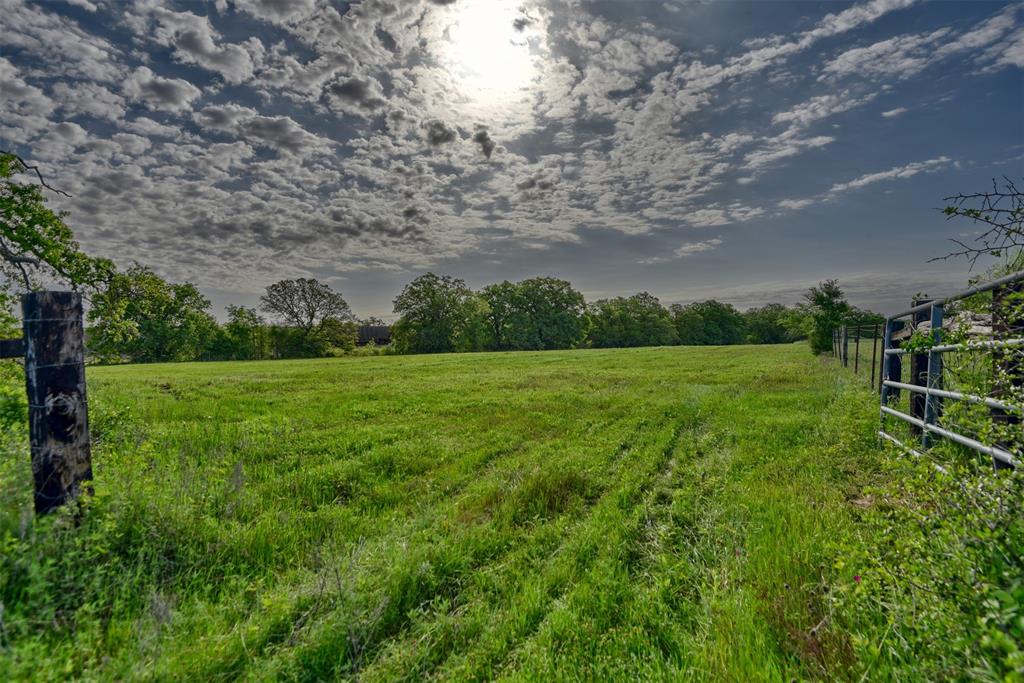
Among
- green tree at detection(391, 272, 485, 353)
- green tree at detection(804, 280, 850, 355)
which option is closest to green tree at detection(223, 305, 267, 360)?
green tree at detection(391, 272, 485, 353)

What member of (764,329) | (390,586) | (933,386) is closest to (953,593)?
(390,586)

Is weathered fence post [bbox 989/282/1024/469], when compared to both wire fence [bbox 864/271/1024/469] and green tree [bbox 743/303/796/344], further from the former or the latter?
green tree [bbox 743/303/796/344]

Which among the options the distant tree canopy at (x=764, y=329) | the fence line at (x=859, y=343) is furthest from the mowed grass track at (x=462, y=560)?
the distant tree canopy at (x=764, y=329)

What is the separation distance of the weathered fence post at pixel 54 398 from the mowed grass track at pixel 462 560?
329 millimetres

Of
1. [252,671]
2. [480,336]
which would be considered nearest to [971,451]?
[252,671]

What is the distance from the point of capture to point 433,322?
7669 cm

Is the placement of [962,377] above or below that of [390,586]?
above

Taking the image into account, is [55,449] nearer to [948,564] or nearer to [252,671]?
[252,671]

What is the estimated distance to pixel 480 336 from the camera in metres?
77.9

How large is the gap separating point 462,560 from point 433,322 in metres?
73.8

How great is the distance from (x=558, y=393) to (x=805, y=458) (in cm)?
934

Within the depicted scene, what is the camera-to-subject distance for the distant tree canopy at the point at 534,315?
3287 inches

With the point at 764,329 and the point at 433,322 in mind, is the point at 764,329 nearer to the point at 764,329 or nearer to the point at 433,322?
the point at 764,329

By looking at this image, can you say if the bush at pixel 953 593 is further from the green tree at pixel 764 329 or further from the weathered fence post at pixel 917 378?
the green tree at pixel 764 329
